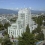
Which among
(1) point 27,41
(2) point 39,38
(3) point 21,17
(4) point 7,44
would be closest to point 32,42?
(1) point 27,41

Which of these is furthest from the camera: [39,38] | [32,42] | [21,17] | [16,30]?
[21,17]

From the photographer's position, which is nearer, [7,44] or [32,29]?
[7,44]

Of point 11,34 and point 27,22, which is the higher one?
point 27,22

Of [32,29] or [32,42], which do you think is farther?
[32,29]

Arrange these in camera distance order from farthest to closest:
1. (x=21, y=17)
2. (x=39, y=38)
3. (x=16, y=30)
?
(x=21, y=17) < (x=16, y=30) < (x=39, y=38)

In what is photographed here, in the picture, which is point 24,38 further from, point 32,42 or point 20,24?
point 20,24

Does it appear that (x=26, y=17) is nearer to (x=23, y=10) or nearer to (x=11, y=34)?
(x=23, y=10)

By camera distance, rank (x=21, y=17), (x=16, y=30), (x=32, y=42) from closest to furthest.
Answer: (x=32, y=42), (x=16, y=30), (x=21, y=17)

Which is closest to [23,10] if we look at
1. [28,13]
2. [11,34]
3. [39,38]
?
[28,13]

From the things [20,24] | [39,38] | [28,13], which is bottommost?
[39,38]
